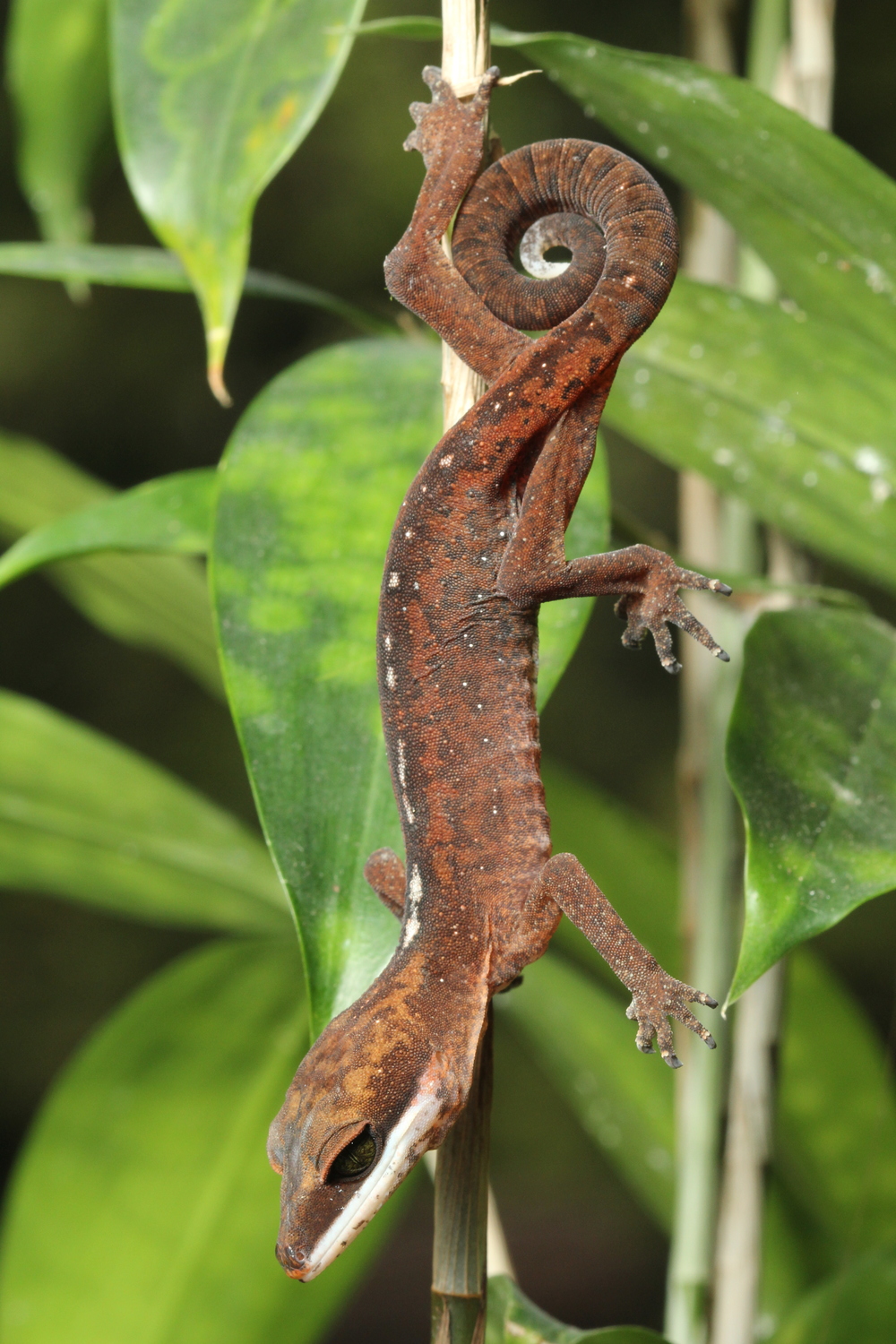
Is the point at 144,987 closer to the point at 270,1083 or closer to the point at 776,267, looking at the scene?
the point at 270,1083

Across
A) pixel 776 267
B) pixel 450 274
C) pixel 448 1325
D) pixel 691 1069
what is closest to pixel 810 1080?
pixel 691 1069

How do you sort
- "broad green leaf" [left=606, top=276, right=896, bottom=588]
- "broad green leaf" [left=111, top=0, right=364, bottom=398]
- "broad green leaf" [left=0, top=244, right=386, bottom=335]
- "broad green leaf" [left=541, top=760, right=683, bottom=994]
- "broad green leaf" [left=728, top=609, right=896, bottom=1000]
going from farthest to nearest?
1. "broad green leaf" [left=541, top=760, right=683, bottom=994]
2. "broad green leaf" [left=0, top=244, right=386, bottom=335]
3. "broad green leaf" [left=606, top=276, right=896, bottom=588]
4. "broad green leaf" [left=111, top=0, right=364, bottom=398]
5. "broad green leaf" [left=728, top=609, right=896, bottom=1000]

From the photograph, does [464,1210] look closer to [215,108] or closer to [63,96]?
[215,108]

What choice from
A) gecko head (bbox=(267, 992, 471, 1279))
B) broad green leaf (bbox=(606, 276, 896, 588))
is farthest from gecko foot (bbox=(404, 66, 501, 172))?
gecko head (bbox=(267, 992, 471, 1279))

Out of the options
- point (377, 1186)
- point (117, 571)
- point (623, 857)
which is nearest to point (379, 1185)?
point (377, 1186)

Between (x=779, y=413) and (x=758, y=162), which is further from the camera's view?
(x=779, y=413)

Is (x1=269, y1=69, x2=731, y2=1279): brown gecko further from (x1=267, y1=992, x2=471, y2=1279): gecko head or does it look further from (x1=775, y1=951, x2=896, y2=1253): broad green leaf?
(x1=775, y1=951, x2=896, y2=1253): broad green leaf
